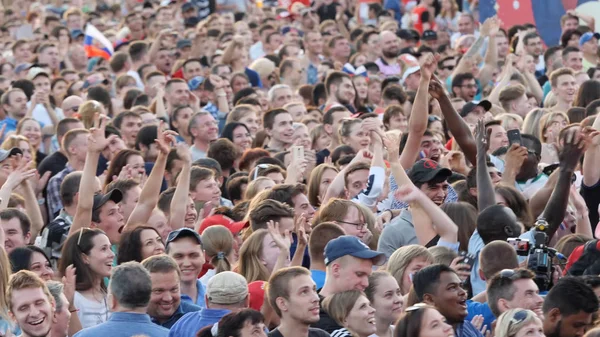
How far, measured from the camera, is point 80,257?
8258 millimetres

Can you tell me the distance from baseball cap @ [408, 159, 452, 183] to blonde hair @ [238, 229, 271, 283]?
1.40 meters

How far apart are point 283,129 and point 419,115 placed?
2.95 m

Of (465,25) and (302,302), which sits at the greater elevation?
(302,302)

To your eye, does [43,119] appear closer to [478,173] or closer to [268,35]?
[268,35]

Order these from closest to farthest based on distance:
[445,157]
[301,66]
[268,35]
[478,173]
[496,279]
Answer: [496,279] → [478,173] → [445,157] → [301,66] → [268,35]

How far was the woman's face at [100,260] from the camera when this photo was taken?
8219mm

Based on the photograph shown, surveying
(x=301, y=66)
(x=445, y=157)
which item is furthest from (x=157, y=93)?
(x=445, y=157)

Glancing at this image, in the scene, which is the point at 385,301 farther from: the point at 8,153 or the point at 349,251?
the point at 8,153

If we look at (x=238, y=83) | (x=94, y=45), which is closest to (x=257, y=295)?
(x=238, y=83)

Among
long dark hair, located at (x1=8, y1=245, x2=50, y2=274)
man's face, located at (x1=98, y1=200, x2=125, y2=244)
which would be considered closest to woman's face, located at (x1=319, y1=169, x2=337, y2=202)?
man's face, located at (x1=98, y1=200, x2=125, y2=244)

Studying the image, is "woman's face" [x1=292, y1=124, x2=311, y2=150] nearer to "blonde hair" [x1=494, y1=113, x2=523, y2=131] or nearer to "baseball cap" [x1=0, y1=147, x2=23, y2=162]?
"blonde hair" [x1=494, y1=113, x2=523, y2=131]

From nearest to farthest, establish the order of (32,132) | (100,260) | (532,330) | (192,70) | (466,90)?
1. (532,330)
2. (100,260)
3. (32,132)
4. (466,90)
5. (192,70)

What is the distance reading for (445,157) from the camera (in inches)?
441

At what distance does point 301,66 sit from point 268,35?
253cm
